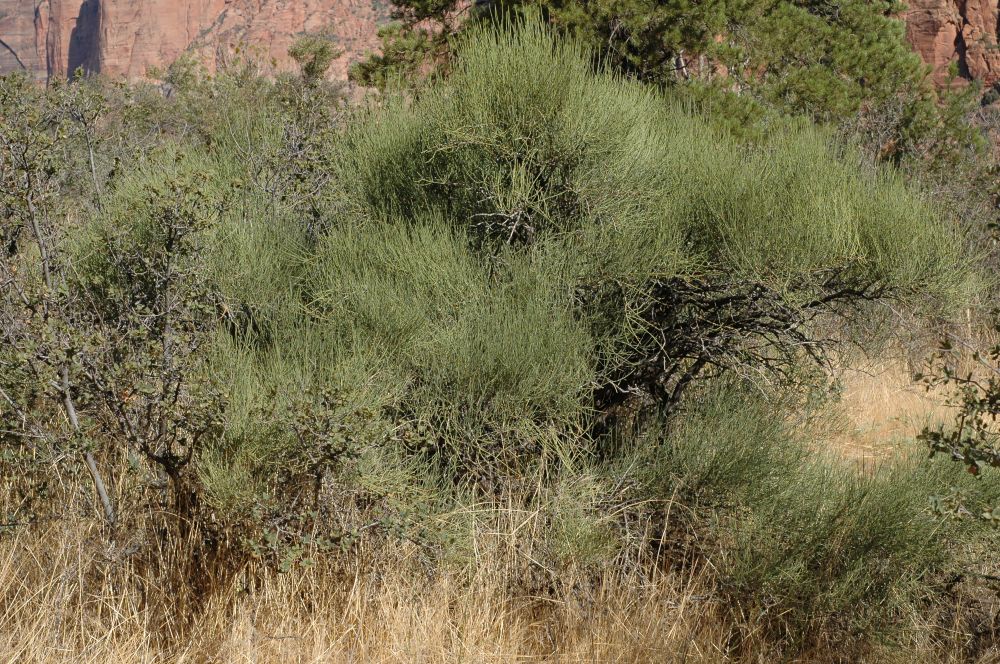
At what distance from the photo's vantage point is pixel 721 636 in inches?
138

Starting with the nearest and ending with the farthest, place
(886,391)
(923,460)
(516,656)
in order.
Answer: (516,656), (923,460), (886,391)

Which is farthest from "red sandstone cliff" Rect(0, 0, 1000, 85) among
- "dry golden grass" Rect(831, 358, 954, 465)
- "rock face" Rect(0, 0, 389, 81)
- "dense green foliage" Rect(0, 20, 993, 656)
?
"dense green foliage" Rect(0, 20, 993, 656)

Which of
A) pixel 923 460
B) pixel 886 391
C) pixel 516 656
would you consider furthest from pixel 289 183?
pixel 886 391

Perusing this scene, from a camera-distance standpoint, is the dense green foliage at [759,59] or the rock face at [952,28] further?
the rock face at [952,28]

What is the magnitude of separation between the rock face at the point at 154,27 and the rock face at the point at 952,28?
3004 centimetres

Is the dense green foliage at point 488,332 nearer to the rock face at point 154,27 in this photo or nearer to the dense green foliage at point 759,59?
the dense green foliage at point 759,59

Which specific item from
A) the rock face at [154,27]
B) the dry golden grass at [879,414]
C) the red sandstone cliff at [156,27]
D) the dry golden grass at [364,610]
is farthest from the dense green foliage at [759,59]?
the rock face at [154,27]

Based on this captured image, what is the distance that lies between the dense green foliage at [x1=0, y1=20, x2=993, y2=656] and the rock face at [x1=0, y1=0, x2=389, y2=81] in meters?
55.2

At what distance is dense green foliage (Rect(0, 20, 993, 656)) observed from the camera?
342cm

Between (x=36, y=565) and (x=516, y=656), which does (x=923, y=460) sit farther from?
(x=36, y=565)

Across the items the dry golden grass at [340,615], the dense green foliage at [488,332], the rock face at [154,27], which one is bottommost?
the rock face at [154,27]

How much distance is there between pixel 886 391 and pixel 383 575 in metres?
4.63

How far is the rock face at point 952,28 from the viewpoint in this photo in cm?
3816

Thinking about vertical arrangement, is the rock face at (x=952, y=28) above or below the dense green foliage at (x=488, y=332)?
below
